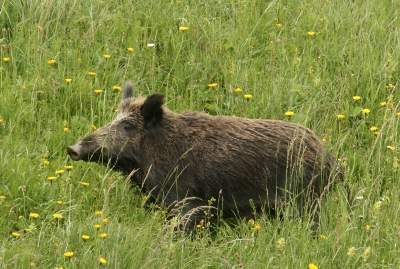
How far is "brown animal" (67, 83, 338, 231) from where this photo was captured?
684 cm

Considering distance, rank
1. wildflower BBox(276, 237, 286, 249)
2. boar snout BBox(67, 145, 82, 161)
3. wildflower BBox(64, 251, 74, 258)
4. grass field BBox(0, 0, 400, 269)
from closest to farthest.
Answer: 1. wildflower BBox(64, 251, 74, 258)
2. wildflower BBox(276, 237, 286, 249)
3. grass field BBox(0, 0, 400, 269)
4. boar snout BBox(67, 145, 82, 161)

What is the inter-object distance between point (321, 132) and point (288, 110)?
485mm

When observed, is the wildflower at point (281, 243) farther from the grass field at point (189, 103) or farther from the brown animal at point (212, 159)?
the brown animal at point (212, 159)

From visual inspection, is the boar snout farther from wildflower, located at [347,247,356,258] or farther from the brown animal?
wildflower, located at [347,247,356,258]

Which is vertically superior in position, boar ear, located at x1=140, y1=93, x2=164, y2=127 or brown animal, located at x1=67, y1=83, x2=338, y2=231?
boar ear, located at x1=140, y1=93, x2=164, y2=127

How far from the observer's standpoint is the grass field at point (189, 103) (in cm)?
601

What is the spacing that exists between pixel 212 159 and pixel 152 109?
594 mm

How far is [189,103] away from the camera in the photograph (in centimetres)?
837

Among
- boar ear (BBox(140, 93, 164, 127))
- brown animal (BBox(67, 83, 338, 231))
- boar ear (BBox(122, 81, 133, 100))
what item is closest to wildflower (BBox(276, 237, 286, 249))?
brown animal (BBox(67, 83, 338, 231))

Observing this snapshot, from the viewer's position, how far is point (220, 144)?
277 inches

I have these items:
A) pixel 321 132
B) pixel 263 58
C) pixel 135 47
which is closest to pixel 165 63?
pixel 135 47

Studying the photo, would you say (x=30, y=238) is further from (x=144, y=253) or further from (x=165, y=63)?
(x=165, y=63)

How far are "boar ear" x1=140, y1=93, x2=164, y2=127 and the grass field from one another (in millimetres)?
516

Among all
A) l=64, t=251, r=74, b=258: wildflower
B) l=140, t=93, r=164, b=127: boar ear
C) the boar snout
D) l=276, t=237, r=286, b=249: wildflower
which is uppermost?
l=140, t=93, r=164, b=127: boar ear
